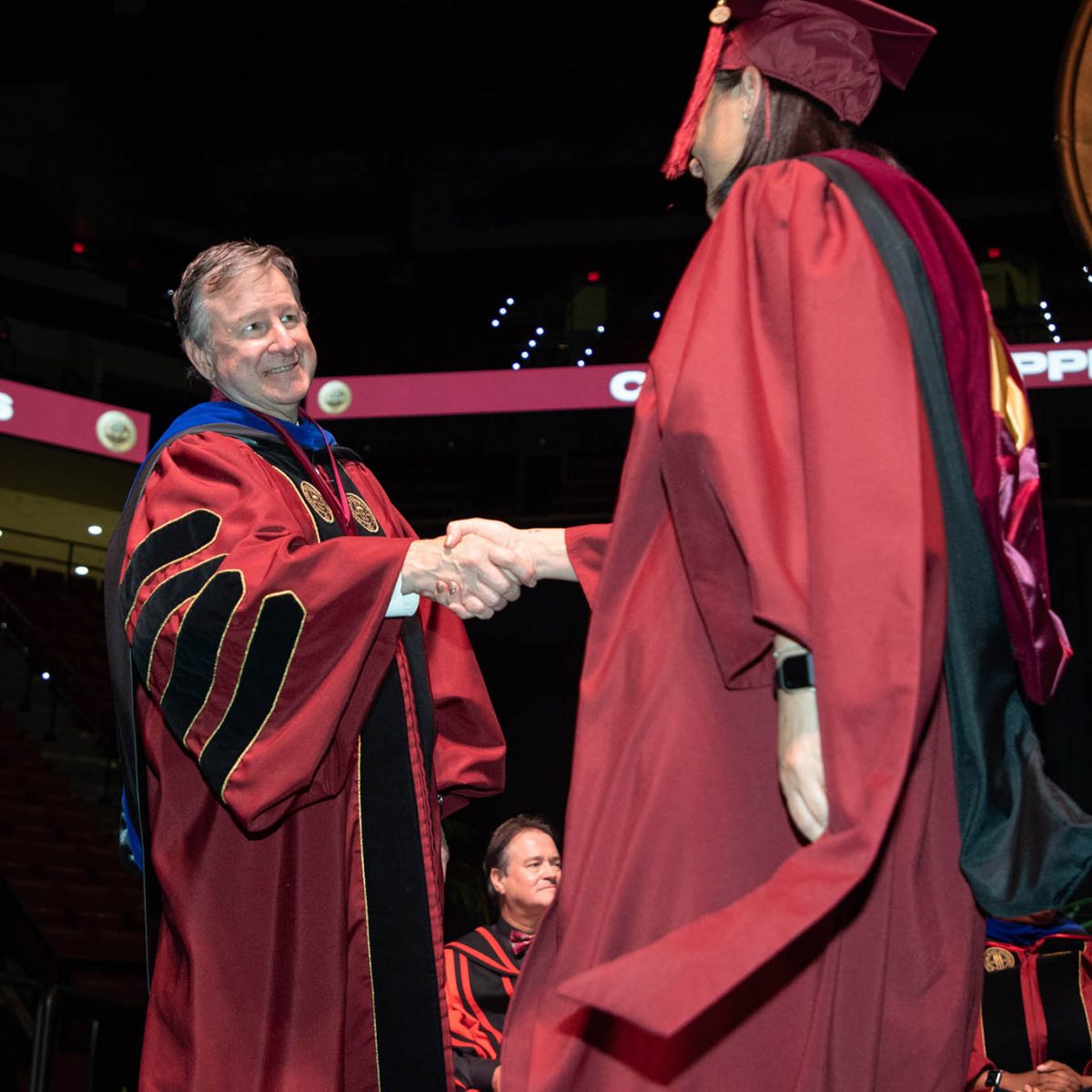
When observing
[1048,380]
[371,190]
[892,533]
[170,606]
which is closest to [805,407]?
[892,533]

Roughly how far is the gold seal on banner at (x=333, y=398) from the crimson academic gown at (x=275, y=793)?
9.08 meters

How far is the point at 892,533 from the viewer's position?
1.38 metres

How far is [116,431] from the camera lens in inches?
508

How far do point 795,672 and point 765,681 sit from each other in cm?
11

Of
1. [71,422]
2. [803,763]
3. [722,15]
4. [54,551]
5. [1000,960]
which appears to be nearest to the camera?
[803,763]

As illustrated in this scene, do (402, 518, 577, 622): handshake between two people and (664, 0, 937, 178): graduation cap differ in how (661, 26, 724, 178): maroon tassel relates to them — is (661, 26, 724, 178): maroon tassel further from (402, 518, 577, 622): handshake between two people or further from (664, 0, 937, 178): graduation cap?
(402, 518, 577, 622): handshake between two people

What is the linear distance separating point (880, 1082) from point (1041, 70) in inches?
494

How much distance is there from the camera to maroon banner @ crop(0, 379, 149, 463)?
39.9 ft

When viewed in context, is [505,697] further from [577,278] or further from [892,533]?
[892,533]

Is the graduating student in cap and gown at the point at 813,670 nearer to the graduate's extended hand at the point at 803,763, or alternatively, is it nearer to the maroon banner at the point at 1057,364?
the graduate's extended hand at the point at 803,763

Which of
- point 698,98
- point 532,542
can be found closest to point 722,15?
point 698,98

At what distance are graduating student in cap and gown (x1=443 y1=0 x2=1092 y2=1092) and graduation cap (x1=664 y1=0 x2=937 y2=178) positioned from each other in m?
0.20

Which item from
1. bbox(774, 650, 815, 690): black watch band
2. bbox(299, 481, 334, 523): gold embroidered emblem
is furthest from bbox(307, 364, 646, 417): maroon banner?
bbox(774, 650, 815, 690): black watch band

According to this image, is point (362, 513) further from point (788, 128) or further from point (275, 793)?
point (788, 128)
